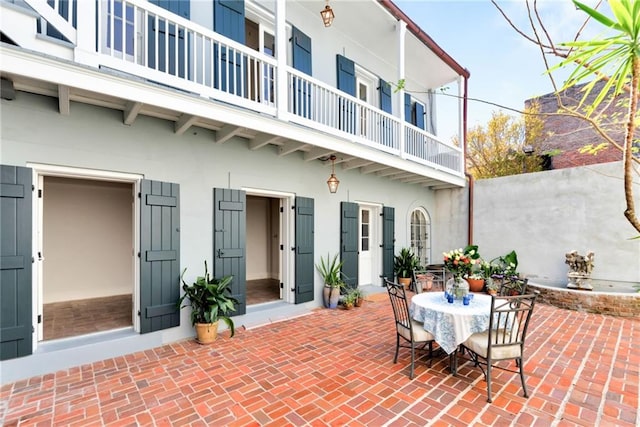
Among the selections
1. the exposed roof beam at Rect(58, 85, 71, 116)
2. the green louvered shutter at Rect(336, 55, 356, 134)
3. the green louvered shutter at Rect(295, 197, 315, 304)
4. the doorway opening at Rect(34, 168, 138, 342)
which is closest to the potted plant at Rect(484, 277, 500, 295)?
the green louvered shutter at Rect(295, 197, 315, 304)

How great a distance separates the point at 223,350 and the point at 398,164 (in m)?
4.90

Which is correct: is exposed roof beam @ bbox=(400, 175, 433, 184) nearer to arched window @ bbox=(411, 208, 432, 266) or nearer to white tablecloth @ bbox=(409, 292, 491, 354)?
arched window @ bbox=(411, 208, 432, 266)

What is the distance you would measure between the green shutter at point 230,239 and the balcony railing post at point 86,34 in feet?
7.29

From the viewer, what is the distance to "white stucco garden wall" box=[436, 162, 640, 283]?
648cm

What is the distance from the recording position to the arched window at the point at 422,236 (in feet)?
30.6

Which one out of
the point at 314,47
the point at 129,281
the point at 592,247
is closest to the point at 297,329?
the point at 129,281

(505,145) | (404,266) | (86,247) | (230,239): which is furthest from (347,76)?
(505,145)

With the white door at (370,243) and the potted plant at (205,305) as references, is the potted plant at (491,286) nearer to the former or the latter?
the white door at (370,243)

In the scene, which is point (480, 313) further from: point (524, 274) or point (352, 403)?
point (524, 274)

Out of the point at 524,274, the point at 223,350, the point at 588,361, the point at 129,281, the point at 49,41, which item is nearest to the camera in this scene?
the point at 49,41

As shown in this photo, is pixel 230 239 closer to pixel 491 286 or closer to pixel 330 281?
pixel 330 281

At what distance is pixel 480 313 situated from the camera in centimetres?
324

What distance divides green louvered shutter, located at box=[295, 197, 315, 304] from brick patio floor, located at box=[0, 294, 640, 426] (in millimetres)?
1450

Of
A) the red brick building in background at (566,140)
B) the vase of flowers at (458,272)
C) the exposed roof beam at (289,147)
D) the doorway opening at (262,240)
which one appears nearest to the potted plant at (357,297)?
the doorway opening at (262,240)
